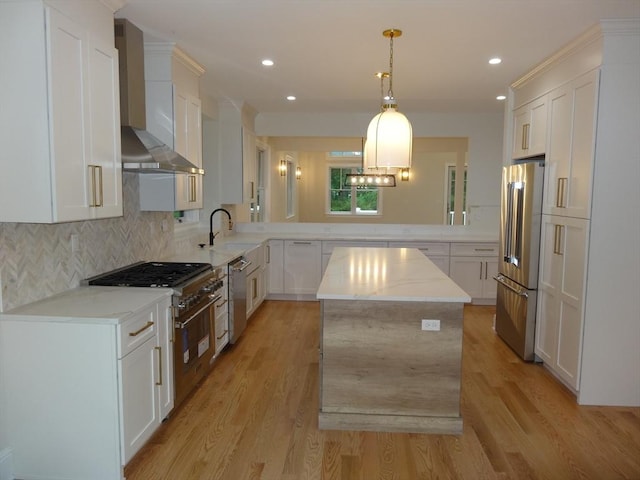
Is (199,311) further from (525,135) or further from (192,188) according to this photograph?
(525,135)

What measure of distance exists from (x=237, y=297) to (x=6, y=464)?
7.50ft

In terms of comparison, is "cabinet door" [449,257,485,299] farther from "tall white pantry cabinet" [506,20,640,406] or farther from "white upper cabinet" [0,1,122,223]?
"white upper cabinet" [0,1,122,223]

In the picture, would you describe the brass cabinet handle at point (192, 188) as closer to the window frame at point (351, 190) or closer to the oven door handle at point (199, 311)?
the oven door handle at point (199, 311)

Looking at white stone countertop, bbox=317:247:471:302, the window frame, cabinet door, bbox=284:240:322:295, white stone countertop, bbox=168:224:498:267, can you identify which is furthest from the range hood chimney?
the window frame

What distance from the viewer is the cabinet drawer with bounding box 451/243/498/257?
5984 millimetres

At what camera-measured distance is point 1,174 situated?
2164mm

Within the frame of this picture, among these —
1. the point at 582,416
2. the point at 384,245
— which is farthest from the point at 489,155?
the point at 582,416

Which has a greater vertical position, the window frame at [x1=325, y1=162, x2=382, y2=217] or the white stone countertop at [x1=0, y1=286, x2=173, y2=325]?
the window frame at [x1=325, y1=162, x2=382, y2=217]

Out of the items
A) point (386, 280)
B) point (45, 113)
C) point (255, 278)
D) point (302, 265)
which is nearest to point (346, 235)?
point (302, 265)

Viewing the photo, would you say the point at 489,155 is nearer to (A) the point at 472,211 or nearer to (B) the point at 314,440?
(A) the point at 472,211

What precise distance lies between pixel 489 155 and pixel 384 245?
197cm

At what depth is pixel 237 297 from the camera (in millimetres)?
4383

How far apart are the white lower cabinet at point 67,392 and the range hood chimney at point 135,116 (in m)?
1.06

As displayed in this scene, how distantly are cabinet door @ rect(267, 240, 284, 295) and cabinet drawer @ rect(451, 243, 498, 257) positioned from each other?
224 cm
